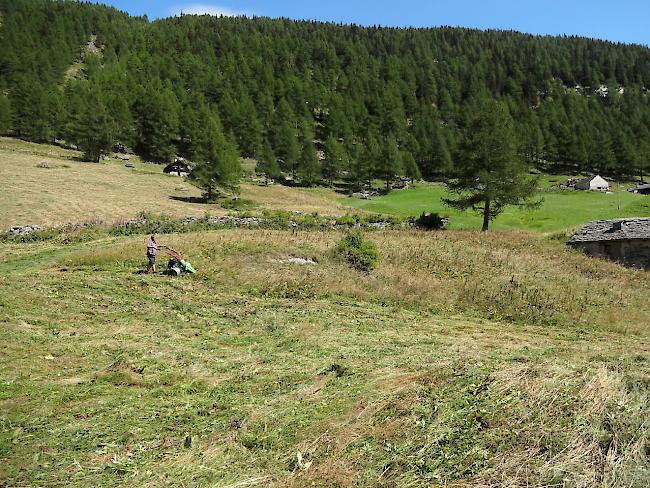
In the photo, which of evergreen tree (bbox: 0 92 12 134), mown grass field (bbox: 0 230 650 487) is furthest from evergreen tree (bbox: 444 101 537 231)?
evergreen tree (bbox: 0 92 12 134)

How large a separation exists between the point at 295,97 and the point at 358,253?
125m

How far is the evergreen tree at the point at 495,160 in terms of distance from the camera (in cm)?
3791

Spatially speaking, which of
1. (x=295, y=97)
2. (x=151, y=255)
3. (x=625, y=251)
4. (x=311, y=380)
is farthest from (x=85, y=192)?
(x=295, y=97)

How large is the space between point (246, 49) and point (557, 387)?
18470cm

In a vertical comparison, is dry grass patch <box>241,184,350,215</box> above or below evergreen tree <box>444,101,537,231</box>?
below

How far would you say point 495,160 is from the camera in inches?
1496

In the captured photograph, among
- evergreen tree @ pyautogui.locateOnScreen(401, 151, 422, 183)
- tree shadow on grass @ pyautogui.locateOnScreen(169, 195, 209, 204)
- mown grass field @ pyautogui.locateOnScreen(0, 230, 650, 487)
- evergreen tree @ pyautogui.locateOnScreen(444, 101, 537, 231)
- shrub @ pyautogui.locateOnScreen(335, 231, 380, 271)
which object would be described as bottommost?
mown grass field @ pyautogui.locateOnScreen(0, 230, 650, 487)

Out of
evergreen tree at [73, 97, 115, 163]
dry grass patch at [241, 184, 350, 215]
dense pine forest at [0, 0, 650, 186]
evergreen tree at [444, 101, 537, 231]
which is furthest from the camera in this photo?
dense pine forest at [0, 0, 650, 186]

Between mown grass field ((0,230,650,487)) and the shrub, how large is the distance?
1.44 metres

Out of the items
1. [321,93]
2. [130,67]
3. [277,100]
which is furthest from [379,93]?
[130,67]

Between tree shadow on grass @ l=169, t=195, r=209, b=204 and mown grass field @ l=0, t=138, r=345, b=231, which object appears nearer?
mown grass field @ l=0, t=138, r=345, b=231

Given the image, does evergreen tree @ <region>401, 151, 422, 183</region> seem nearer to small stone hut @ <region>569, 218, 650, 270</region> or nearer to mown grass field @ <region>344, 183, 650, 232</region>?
mown grass field @ <region>344, 183, 650, 232</region>

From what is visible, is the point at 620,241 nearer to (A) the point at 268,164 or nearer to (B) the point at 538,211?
(B) the point at 538,211

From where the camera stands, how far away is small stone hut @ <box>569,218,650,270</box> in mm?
30141
